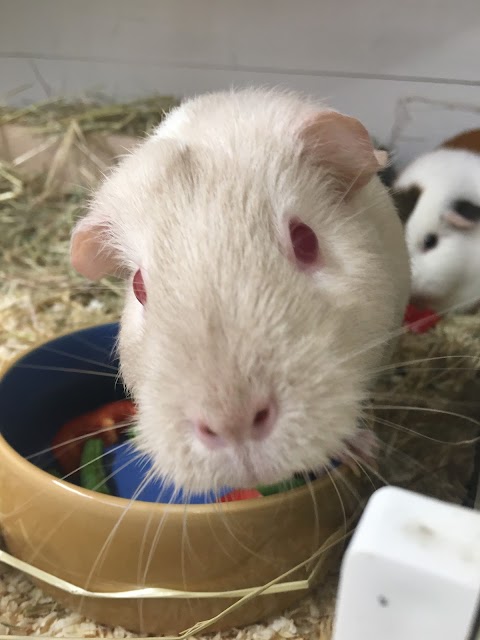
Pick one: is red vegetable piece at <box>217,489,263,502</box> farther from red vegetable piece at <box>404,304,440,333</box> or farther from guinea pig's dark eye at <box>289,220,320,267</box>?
red vegetable piece at <box>404,304,440,333</box>

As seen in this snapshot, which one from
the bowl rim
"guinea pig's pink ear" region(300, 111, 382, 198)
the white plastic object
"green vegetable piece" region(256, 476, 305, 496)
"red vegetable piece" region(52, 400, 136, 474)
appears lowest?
"red vegetable piece" region(52, 400, 136, 474)

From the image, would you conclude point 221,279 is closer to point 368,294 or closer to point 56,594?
point 368,294

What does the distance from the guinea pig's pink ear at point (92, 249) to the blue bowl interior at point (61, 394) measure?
26 cm

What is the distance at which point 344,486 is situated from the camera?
4.09 feet

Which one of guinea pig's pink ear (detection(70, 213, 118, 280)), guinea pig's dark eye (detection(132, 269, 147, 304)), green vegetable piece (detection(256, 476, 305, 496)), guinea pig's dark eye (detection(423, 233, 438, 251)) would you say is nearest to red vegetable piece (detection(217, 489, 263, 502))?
green vegetable piece (detection(256, 476, 305, 496))

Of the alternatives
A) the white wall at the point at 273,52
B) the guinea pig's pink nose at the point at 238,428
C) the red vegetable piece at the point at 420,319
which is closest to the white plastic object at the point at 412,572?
the guinea pig's pink nose at the point at 238,428

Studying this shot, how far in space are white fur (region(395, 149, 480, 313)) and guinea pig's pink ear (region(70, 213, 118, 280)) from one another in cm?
145

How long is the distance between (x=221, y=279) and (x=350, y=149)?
15.2 inches

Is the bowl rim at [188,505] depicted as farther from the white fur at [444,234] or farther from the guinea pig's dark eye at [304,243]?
the white fur at [444,234]

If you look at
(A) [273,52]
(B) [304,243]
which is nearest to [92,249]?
(B) [304,243]

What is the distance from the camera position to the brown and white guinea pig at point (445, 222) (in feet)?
8.20

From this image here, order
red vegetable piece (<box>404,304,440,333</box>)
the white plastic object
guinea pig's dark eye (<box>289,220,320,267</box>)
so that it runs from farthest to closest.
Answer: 1. red vegetable piece (<box>404,304,440,333</box>)
2. guinea pig's dark eye (<box>289,220,320,267</box>)
3. the white plastic object

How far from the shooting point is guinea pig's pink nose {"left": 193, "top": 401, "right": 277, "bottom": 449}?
88 cm

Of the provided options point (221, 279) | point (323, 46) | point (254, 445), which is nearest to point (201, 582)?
point (254, 445)
